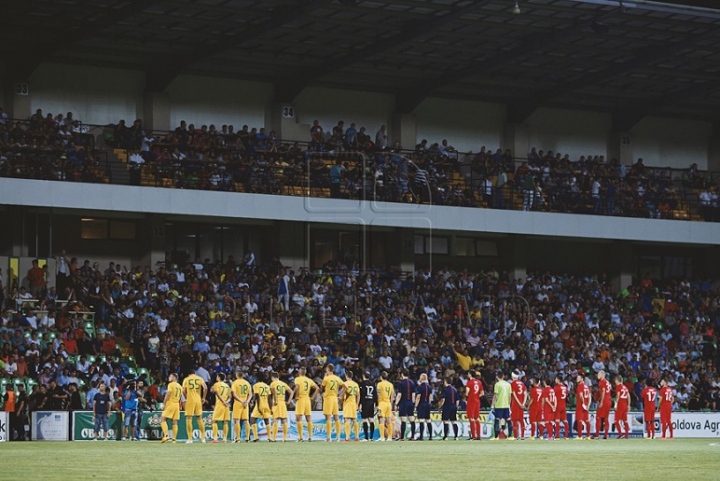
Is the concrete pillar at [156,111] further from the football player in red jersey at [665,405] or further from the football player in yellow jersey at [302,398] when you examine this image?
the football player in red jersey at [665,405]

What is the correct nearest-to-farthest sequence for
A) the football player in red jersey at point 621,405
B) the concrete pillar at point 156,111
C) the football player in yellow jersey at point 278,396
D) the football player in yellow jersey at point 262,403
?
the football player in yellow jersey at point 278,396
the football player in yellow jersey at point 262,403
the football player in red jersey at point 621,405
the concrete pillar at point 156,111

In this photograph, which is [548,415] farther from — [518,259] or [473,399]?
[518,259]

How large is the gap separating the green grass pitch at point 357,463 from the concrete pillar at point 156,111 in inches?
778

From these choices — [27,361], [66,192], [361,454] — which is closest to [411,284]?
[66,192]

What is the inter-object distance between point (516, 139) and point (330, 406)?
22769 millimetres

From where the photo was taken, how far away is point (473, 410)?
3102cm

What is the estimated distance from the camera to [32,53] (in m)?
40.0

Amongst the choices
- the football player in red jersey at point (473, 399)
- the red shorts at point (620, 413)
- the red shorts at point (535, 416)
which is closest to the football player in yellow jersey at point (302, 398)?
the football player in red jersey at point (473, 399)

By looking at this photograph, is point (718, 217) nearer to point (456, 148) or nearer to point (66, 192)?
point (456, 148)

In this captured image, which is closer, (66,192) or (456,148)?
(66,192)

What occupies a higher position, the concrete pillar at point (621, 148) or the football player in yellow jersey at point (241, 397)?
the concrete pillar at point (621, 148)

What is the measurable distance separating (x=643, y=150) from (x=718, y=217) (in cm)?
480

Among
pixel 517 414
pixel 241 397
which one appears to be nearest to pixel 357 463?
pixel 241 397

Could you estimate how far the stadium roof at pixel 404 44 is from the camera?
3797cm
